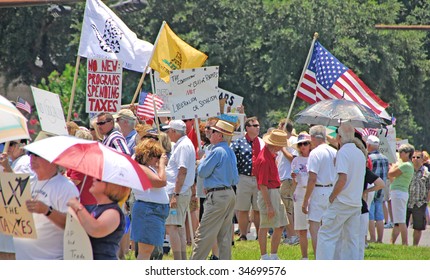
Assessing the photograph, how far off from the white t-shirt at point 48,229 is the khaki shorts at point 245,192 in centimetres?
812

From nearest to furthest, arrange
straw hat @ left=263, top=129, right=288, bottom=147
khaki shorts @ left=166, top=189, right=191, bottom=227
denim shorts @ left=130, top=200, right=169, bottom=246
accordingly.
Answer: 1. denim shorts @ left=130, top=200, right=169, bottom=246
2. khaki shorts @ left=166, top=189, right=191, bottom=227
3. straw hat @ left=263, top=129, right=288, bottom=147

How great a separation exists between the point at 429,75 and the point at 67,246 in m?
34.8

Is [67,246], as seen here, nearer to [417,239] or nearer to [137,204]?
[137,204]

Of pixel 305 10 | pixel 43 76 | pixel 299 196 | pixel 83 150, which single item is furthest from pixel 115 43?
pixel 43 76

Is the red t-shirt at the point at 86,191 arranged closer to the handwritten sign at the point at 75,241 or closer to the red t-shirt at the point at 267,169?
the handwritten sign at the point at 75,241

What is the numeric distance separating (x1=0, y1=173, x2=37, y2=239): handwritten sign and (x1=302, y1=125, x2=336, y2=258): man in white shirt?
18.1ft

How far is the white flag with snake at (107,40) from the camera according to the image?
1385 centimetres

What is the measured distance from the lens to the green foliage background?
118 feet

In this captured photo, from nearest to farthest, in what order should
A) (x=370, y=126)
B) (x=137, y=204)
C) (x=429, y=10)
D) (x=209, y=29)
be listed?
(x=137, y=204), (x=370, y=126), (x=209, y=29), (x=429, y=10)

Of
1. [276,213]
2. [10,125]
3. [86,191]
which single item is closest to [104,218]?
[10,125]

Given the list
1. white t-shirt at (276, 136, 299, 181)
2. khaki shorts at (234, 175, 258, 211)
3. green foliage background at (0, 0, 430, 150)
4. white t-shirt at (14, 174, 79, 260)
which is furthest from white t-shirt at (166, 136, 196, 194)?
green foliage background at (0, 0, 430, 150)

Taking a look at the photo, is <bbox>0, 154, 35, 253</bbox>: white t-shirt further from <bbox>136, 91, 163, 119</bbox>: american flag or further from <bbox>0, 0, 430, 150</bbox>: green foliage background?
<bbox>0, 0, 430, 150</bbox>: green foliage background

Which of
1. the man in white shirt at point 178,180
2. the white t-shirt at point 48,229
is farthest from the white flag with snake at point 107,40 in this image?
the white t-shirt at point 48,229

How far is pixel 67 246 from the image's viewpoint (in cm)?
691
